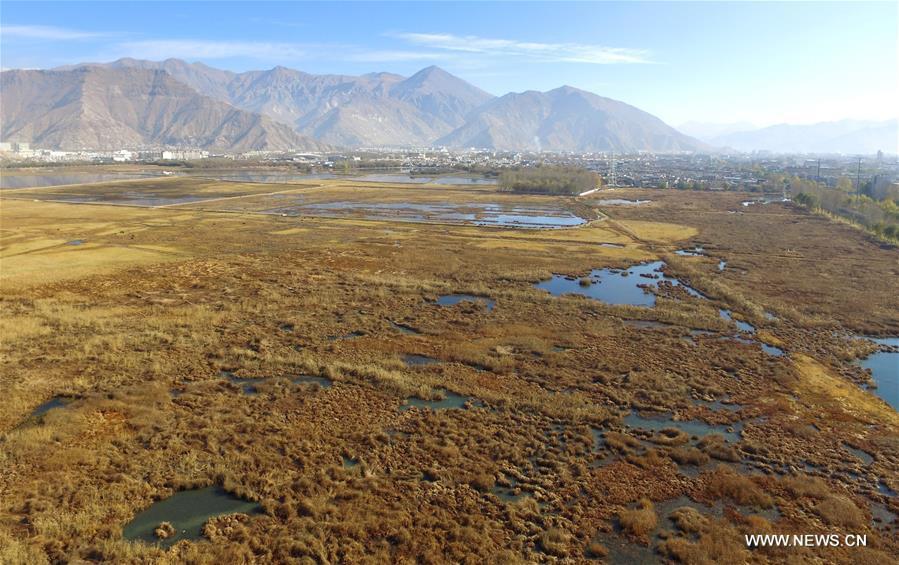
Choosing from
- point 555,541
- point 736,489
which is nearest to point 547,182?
point 736,489

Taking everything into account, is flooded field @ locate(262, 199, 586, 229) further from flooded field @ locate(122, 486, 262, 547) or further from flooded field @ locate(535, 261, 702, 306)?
flooded field @ locate(122, 486, 262, 547)

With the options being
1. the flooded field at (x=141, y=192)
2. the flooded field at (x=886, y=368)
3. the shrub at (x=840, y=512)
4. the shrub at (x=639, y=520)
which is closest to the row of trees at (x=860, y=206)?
the flooded field at (x=886, y=368)

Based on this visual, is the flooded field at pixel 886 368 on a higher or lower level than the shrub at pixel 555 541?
higher

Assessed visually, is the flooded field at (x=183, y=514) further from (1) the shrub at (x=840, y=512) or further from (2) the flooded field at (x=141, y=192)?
(2) the flooded field at (x=141, y=192)

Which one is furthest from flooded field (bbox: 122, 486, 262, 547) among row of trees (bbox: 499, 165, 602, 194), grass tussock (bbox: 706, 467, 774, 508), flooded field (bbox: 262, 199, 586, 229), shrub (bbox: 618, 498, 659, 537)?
row of trees (bbox: 499, 165, 602, 194)

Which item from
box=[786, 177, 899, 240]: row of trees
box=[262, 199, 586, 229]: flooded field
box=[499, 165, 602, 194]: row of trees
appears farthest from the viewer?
box=[499, 165, 602, 194]: row of trees

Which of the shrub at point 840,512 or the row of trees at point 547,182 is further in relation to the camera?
the row of trees at point 547,182

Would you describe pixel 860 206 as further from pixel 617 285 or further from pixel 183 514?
pixel 183 514
